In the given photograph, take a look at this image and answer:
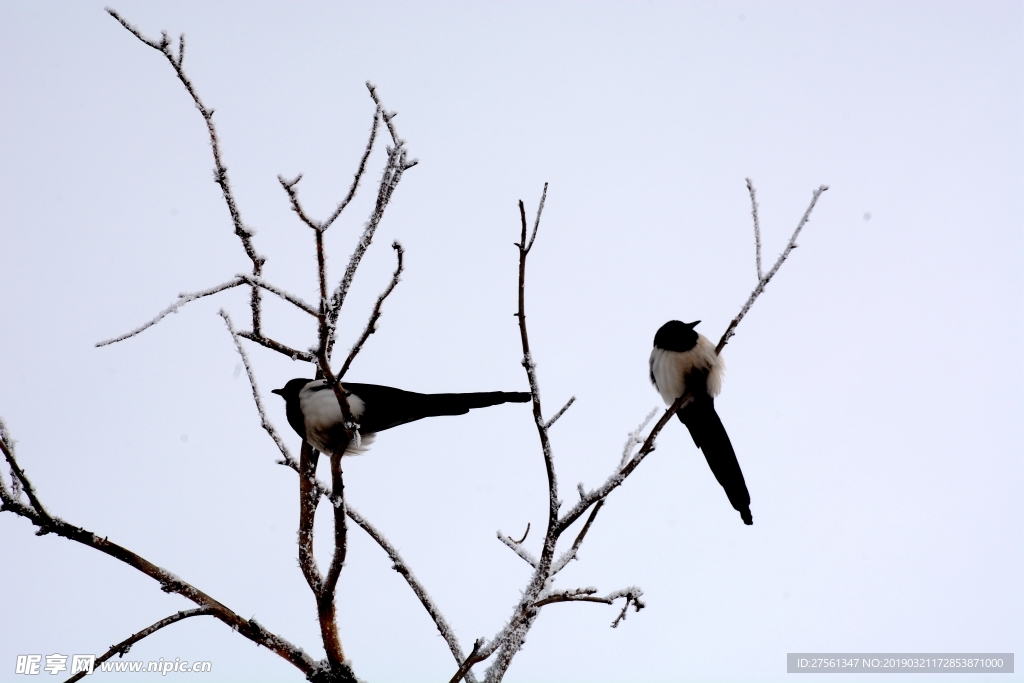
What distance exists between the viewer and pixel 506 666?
2352 millimetres

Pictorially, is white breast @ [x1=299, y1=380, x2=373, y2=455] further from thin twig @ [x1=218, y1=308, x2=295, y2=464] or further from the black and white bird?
the black and white bird

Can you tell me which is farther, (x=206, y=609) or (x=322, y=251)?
(x=206, y=609)

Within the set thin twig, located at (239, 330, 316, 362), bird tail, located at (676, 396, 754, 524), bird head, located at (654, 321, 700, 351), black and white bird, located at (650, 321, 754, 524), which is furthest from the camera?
bird head, located at (654, 321, 700, 351)

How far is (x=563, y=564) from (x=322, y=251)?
1.13 metres

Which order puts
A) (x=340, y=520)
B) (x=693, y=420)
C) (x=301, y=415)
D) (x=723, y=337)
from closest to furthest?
(x=340, y=520)
(x=723, y=337)
(x=301, y=415)
(x=693, y=420)

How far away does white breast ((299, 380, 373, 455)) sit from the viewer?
3.45 m

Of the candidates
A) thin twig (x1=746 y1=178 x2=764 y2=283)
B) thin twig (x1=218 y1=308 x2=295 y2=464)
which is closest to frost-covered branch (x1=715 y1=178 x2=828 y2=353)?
thin twig (x1=746 y1=178 x2=764 y2=283)

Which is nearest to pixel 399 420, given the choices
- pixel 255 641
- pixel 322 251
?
pixel 255 641

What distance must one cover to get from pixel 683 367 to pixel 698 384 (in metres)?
0.25

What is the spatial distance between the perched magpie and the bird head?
1612 millimetres

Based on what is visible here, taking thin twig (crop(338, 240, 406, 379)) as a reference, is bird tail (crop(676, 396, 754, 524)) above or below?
above

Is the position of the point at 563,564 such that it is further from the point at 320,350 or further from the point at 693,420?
the point at 693,420

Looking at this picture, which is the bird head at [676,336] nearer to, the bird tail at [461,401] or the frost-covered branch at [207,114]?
the bird tail at [461,401]

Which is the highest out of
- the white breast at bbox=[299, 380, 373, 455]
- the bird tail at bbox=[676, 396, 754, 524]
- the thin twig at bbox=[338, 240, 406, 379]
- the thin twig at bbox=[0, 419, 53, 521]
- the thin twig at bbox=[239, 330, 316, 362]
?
the bird tail at bbox=[676, 396, 754, 524]
